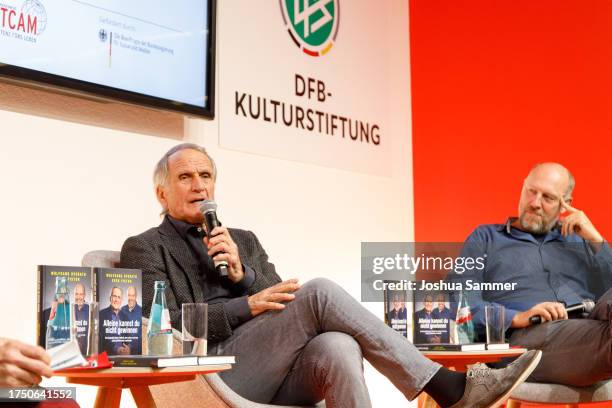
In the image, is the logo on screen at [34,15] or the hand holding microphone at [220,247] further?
the logo on screen at [34,15]

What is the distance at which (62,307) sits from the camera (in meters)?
2.20

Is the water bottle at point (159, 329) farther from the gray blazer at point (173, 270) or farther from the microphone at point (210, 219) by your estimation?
the microphone at point (210, 219)

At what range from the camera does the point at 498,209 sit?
16.6 ft

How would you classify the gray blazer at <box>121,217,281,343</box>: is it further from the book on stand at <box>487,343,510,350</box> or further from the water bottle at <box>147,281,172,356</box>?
the book on stand at <box>487,343,510,350</box>

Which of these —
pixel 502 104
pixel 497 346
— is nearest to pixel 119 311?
pixel 497 346

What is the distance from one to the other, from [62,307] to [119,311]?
0.20 metres

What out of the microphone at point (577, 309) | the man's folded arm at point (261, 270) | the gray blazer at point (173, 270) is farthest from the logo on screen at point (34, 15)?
the microphone at point (577, 309)

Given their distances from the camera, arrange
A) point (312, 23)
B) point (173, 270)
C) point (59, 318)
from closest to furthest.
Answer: point (59, 318)
point (173, 270)
point (312, 23)

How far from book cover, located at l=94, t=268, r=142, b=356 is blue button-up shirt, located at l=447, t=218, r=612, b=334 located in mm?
1795

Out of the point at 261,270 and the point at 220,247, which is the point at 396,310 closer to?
the point at 261,270

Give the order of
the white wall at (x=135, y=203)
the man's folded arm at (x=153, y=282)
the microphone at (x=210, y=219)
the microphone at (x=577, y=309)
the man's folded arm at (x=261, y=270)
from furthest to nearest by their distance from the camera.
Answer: the microphone at (x=577, y=309) < the white wall at (x=135, y=203) < the man's folded arm at (x=261, y=270) < the microphone at (x=210, y=219) < the man's folded arm at (x=153, y=282)

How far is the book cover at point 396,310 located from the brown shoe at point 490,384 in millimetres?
768

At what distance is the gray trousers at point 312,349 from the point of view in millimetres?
2494

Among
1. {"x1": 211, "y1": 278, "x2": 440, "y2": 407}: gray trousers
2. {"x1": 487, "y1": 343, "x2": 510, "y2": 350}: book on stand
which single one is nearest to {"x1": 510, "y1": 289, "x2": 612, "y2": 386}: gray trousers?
{"x1": 487, "y1": 343, "x2": 510, "y2": 350}: book on stand
